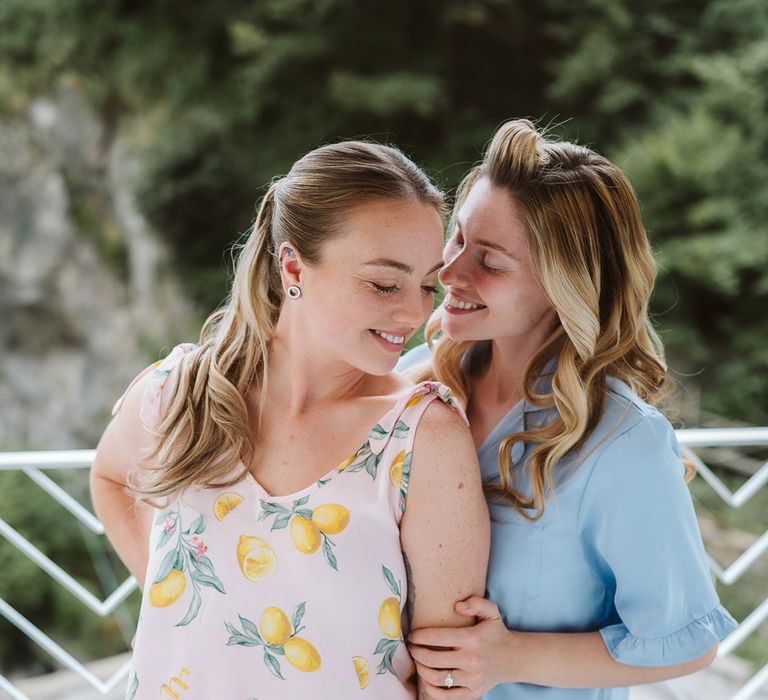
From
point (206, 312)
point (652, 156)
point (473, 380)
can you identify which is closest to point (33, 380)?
point (206, 312)

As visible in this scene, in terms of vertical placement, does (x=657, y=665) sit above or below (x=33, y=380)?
above

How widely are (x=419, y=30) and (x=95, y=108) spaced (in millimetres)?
4177

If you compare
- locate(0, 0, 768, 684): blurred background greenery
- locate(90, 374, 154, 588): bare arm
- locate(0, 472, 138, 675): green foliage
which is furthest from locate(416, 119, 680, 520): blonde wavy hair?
locate(0, 472, 138, 675): green foliage

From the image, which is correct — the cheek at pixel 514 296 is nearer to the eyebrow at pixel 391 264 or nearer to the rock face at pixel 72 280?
the eyebrow at pixel 391 264

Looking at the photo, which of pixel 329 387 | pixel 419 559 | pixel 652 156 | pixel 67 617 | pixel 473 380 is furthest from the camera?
pixel 652 156

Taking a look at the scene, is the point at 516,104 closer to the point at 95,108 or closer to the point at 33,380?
the point at 95,108

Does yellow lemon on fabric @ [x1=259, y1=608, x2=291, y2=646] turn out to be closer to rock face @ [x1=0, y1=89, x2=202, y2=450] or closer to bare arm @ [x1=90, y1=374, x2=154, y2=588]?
bare arm @ [x1=90, y1=374, x2=154, y2=588]

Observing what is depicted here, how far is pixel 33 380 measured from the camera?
33.0ft

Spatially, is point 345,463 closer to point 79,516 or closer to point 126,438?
point 126,438

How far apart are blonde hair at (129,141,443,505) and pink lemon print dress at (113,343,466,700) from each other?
0.06 metres

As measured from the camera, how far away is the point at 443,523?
1.08 metres

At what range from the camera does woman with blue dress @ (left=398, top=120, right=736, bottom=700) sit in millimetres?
1149

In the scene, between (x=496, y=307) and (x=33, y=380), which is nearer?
(x=496, y=307)

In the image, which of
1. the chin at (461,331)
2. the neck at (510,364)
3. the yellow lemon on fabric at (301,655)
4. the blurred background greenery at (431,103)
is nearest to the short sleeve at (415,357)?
the neck at (510,364)
